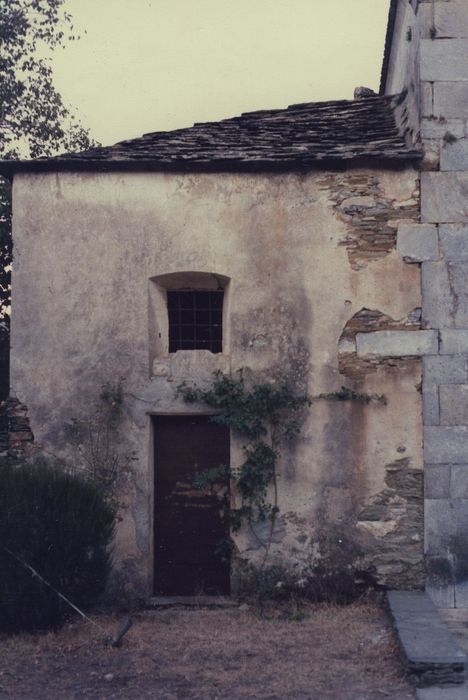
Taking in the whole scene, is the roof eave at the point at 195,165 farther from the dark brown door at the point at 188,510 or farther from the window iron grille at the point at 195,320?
the dark brown door at the point at 188,510

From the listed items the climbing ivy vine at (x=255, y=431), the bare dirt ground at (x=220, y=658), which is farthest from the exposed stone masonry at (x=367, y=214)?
the bare dirt ground at (x=220, y=658)

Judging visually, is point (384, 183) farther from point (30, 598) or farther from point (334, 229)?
point (30, 598)

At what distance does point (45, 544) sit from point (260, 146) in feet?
16.1

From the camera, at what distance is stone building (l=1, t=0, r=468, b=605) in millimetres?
7918

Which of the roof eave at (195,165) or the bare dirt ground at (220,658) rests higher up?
the roof eave at (195,165)

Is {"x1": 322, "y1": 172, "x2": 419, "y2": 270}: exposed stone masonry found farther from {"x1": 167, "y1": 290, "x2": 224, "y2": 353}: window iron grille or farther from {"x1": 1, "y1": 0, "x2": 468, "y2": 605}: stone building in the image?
{"x1": 167, "y1": 290, "x2": 224, "y2": 353}: window iron grille

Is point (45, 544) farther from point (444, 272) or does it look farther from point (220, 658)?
point (444, 272)

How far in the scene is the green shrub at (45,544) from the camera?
6.74m

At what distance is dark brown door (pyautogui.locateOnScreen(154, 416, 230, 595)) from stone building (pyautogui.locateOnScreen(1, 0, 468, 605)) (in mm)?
22

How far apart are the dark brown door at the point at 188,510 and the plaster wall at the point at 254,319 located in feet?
0.79

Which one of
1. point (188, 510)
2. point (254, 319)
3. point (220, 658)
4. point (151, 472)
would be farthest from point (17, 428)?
point (220, 658)

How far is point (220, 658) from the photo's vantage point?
6.28 m

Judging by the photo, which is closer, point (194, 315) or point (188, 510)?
point (188, 510)

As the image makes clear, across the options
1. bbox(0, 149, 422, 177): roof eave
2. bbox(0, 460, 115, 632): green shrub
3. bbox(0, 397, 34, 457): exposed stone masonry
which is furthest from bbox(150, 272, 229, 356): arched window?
bbox(0, 460, 115, 632): green shrub
